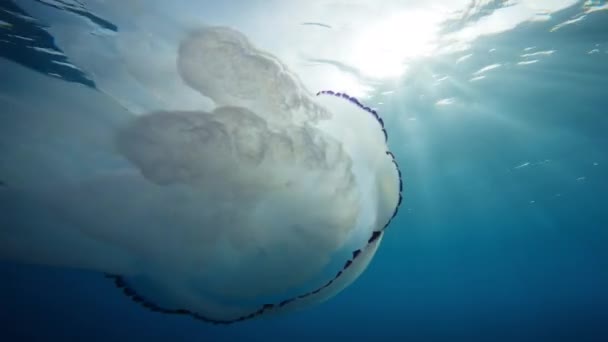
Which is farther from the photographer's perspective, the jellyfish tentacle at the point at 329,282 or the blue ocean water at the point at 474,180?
the blue ocean water at the point at 474,180

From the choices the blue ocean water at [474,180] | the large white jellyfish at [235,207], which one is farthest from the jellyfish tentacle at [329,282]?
the blue ocean water at [474,180]

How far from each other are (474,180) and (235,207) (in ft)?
81.8

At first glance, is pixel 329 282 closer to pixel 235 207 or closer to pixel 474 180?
pixel 235 207

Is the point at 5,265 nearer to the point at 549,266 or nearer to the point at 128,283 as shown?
the point at 128,283

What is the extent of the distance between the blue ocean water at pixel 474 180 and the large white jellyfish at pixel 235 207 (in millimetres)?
3665

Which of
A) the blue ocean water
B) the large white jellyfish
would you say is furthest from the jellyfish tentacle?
the blue ocean water

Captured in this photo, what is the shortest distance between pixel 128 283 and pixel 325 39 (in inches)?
303

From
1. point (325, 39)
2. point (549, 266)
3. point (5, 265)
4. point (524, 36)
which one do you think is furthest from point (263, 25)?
point (549, 266)

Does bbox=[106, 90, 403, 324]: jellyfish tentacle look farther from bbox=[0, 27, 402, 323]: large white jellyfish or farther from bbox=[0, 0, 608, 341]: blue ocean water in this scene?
bbox=[0, 0, 608, 341]: blue ocean water

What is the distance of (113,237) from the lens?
4.12 meters

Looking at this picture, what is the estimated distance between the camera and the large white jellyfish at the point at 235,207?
3828mm

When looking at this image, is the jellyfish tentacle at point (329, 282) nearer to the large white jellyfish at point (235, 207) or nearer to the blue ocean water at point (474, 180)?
the large white jellyfish at point (235, 207)

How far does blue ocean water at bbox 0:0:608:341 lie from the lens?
35.1 feet

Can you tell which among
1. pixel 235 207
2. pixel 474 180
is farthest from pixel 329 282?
pixel 474 180
